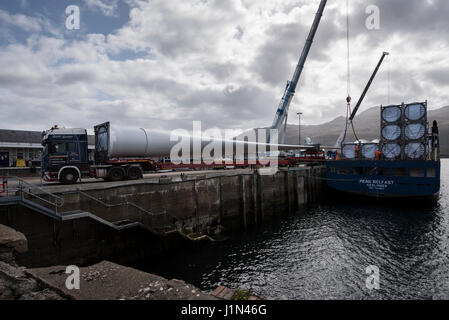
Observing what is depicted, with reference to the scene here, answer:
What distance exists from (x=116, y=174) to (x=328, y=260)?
1487cm

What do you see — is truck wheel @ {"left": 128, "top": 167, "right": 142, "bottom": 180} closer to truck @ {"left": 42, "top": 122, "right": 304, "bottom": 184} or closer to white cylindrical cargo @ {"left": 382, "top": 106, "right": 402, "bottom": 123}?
truck @ {"left": 42, "top": 122, "right": 304, "bottom": 184}

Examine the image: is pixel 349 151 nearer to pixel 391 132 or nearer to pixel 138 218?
pixel 391 132

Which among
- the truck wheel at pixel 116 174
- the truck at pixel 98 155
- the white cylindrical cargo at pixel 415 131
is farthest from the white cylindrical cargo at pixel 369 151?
the truck wheel at pixel 116 174

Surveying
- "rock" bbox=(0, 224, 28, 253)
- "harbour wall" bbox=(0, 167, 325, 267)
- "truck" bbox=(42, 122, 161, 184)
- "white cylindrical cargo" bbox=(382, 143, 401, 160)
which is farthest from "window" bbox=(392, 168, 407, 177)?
"rock" bbox=(0, 224, 28, 253)

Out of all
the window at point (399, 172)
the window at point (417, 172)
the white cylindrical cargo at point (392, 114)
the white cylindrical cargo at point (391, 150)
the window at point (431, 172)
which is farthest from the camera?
the window at point (399, 172)

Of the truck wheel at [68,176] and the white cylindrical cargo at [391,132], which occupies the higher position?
the white cylindrical cargo at [391,132]

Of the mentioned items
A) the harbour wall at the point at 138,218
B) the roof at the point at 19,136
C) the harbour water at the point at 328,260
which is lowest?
the harbour water at the point at 328,260

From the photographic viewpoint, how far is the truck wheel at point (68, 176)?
14691 mm

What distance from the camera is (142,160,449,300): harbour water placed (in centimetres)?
1067

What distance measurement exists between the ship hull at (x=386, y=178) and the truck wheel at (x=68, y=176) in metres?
29.3

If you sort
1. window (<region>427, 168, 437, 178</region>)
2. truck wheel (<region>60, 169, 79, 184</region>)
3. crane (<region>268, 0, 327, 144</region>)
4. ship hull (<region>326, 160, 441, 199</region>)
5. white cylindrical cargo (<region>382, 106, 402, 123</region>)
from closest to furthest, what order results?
truck wheel (<region>60, 169, 79, 184</region>) → ship hull (<region>326, 160, 441, 199</region>) → window (<region>427, 168, 437, 178</region>) → white cylindrical cargo (<region>382, 106, 402, 123</region>) → crane (<region>268, 0, 327, 144</region>)

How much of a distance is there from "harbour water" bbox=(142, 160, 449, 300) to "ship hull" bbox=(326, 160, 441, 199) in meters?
4.53

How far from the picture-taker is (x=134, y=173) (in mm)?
17250

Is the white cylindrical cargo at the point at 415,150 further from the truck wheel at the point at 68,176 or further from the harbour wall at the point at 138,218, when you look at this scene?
the truck wheel at the point at 68,176
